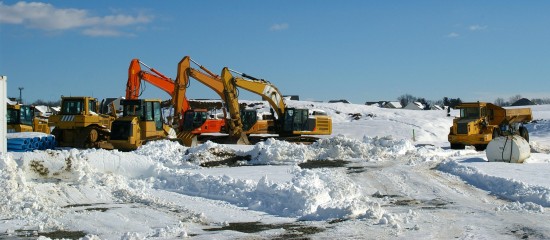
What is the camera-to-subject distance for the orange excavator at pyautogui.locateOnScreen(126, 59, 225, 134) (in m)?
29.6

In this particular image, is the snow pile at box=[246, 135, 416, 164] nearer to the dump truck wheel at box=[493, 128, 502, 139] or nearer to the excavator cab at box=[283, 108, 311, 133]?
the dump truck wheel at box=[493, 128, 502, 139]

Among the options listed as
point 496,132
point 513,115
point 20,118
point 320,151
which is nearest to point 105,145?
point 20,118

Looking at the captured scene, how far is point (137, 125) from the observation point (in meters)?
24.9

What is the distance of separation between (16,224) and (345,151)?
1532 cm

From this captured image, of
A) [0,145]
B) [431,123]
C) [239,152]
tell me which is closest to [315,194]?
[0,145]

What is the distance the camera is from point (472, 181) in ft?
53.5

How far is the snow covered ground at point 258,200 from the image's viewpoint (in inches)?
380

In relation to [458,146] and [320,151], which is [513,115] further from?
[320,151]

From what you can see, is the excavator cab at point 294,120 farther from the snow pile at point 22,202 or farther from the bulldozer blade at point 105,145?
the snow pile at point 22,202

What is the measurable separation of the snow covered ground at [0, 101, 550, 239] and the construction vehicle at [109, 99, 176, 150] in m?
5.00

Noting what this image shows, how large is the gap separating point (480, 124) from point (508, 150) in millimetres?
9233

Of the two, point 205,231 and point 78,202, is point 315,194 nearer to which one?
point 205,231

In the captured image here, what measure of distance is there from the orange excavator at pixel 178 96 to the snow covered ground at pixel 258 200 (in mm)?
10375

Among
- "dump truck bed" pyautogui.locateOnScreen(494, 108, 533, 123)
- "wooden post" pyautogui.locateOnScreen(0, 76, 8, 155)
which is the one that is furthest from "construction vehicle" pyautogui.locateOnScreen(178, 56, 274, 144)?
"wooden post" pyautogui.locateOnScreen(0, 76, 8, 155)
